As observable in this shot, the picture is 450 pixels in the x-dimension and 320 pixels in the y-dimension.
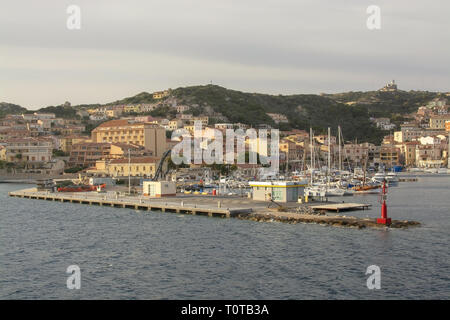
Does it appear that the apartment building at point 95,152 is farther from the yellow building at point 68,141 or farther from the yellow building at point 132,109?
the yellow building at point 132,109

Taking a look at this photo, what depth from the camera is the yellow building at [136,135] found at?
11740 centimetres

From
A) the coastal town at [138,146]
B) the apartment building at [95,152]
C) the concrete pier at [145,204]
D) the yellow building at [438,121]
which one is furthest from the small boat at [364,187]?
the yellow building at [438,121]

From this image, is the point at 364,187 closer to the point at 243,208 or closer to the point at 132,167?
the point at 243,208

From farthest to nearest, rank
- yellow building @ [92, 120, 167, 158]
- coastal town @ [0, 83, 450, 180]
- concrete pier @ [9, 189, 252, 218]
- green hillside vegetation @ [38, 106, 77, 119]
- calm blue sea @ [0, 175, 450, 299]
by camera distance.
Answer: green hillside vegetation @ [38, 106, 77, 119], yellow building @ [92, 120, 167, 158], coastal town @ [0, 83, 450, 180], concrete pier @ [9, 189, 252, 218], calm blue sea @ [0, 175, 450, 299]

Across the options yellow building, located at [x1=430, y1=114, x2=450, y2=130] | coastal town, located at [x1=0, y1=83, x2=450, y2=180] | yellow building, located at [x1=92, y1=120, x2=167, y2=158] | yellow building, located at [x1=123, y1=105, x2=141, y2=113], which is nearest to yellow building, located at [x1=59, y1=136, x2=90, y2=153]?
coastal town, located at [x1=0, y1=83, x2=450, y2=180]

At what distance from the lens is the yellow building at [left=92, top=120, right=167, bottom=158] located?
385ft

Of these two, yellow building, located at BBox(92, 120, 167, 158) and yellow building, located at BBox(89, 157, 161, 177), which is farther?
yellow building, located at BBox(92, 120, 167, 158)

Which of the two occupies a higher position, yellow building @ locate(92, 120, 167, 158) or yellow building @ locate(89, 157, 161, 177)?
yellow building @ locate(92, 120, 167, 158)

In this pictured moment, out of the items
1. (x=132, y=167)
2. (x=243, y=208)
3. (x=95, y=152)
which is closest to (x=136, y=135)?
(x=95, y=152)

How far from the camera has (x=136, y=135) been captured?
389 feet

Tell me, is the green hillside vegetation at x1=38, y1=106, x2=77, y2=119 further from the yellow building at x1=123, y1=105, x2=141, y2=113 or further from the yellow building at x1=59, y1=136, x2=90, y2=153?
the yellow building at x1=59, y1=136, x2=90, y2=153

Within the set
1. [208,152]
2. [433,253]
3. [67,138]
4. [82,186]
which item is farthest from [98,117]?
[433,253]
